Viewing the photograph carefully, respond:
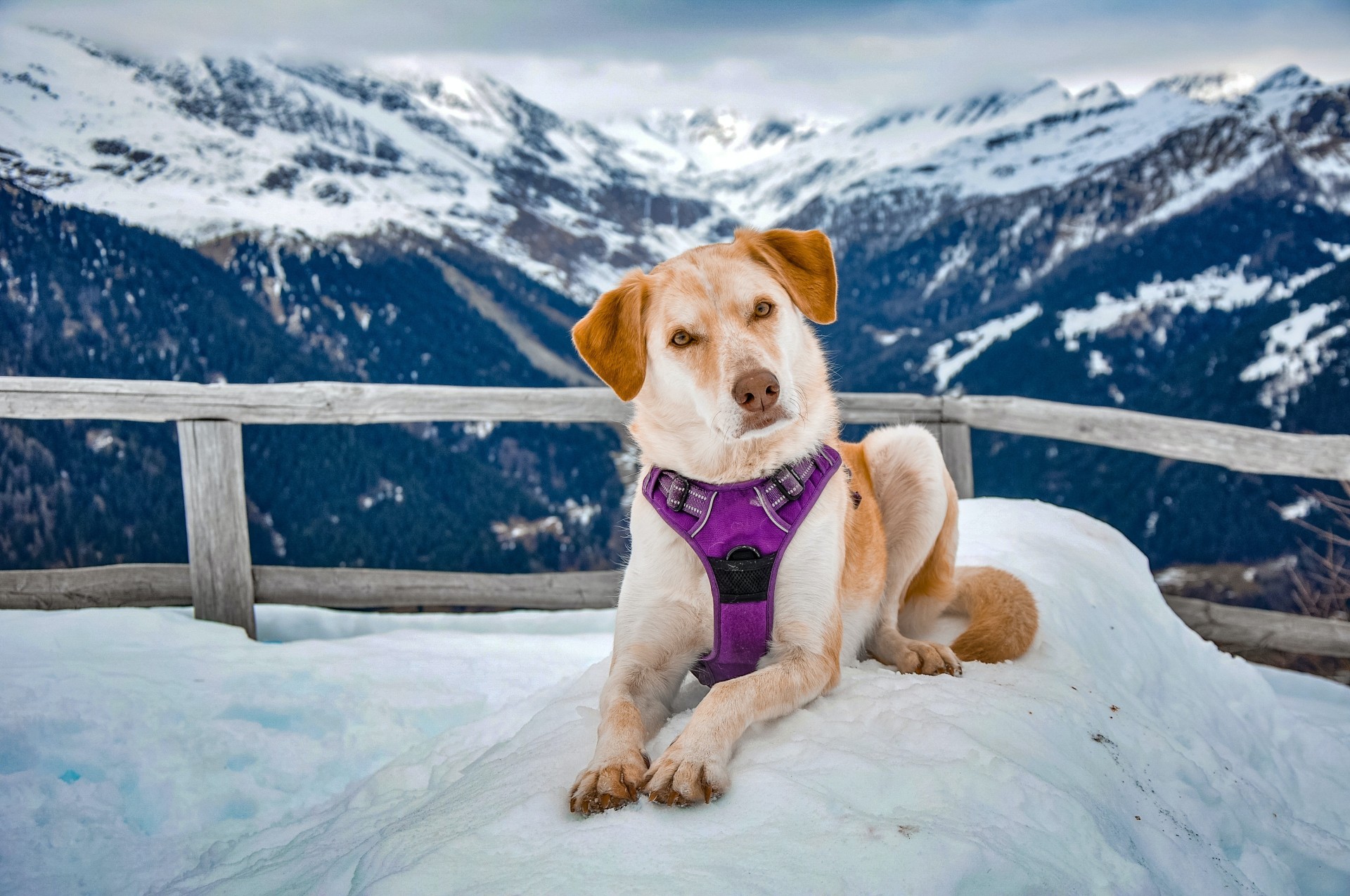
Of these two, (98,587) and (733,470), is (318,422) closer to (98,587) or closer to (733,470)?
(98,587)

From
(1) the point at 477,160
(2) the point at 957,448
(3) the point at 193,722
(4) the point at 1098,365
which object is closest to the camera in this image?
(3) the point at 193,722

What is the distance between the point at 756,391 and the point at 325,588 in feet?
12.9

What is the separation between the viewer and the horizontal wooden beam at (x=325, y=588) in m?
4.27

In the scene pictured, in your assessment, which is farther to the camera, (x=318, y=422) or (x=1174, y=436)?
(x=318, y=422)

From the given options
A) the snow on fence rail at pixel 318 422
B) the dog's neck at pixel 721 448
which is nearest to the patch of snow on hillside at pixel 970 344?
the snow on fence rail at pixel 318 422

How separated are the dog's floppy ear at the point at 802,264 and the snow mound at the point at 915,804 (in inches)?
44.1

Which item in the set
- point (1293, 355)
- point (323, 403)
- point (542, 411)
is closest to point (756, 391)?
point (542, 411)

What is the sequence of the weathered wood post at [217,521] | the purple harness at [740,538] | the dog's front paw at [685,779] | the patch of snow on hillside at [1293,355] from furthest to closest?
the patch of snow on hillside at [1293,355] < the weathered wood post at [217,521] < the purple harness at [740,538] < the dog's front paw at [685,779]

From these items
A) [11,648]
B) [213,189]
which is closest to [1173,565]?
[11,648]

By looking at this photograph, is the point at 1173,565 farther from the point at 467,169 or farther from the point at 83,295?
the point at 467,169

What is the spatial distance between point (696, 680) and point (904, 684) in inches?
25.3

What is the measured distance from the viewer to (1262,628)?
14.8 ft

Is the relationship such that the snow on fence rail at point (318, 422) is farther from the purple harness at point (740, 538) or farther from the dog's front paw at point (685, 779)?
the dog's front paw at point (685, 779)

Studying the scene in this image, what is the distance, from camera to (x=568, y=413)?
4.80 meters
